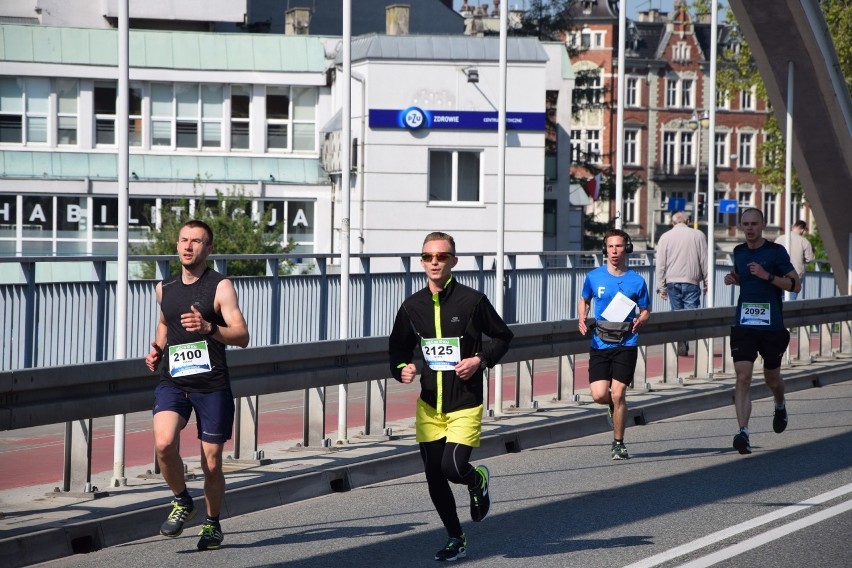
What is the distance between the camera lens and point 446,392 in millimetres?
8008

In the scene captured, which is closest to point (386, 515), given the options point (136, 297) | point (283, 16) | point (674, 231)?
point (136, 297)

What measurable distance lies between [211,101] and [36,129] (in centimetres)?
503

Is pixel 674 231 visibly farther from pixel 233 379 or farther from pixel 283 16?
pixel 283 16

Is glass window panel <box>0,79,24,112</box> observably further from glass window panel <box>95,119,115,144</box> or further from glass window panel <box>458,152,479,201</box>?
glass window panel <box>458,152,479,201</box>

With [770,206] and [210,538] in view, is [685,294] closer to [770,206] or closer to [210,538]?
[210,538]

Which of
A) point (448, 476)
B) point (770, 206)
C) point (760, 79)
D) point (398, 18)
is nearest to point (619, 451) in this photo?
point (448, 476)

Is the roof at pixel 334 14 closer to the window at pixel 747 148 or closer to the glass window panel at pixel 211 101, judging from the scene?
the glass window panel at pixel 211 101

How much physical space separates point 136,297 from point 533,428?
17.3 feet

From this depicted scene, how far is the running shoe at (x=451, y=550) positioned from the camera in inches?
310

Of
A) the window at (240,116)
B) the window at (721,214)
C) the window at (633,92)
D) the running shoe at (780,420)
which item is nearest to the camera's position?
the running shoe at (780,420)

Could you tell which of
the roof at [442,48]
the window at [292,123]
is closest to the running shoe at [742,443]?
the roof at [442,48]

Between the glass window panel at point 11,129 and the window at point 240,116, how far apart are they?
600cm

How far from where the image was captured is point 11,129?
41.3 metres

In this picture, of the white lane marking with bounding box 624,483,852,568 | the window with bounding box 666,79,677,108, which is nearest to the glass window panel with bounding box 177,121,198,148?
the white lane marking with bounding box 624,483,852,568
